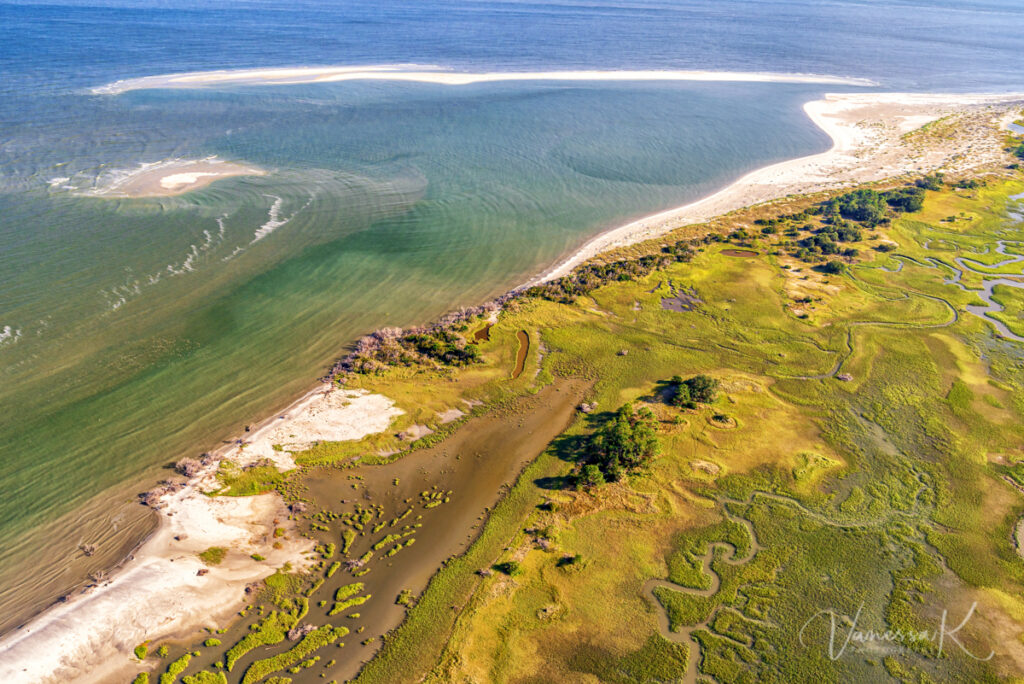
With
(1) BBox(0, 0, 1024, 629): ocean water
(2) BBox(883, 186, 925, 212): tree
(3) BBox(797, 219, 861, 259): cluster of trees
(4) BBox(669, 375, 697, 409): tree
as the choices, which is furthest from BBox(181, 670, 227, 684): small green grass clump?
(2) BBox(883, 186, 925, 212): tree

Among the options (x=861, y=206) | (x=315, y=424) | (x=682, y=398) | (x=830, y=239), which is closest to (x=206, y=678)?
(x=315, y=424)

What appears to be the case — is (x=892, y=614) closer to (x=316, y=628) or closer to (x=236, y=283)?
(x=316, y=628)

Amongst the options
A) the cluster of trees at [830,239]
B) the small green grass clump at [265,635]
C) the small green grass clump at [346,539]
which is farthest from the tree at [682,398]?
the cluster of trees at [830,239]

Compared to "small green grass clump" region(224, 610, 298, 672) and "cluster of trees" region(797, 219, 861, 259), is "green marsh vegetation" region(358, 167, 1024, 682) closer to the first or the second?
"small green grass clump" region(224, 610, 298, 672)

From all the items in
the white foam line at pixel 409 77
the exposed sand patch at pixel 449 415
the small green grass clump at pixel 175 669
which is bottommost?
the small green grass clump at pixel 175 669

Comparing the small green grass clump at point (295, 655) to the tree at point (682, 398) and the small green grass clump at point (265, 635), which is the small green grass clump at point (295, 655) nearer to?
the small green grass clump at point (265, 635)

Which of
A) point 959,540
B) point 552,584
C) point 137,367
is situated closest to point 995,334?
point 959,540

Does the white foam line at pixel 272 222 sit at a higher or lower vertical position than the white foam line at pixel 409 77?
lower
